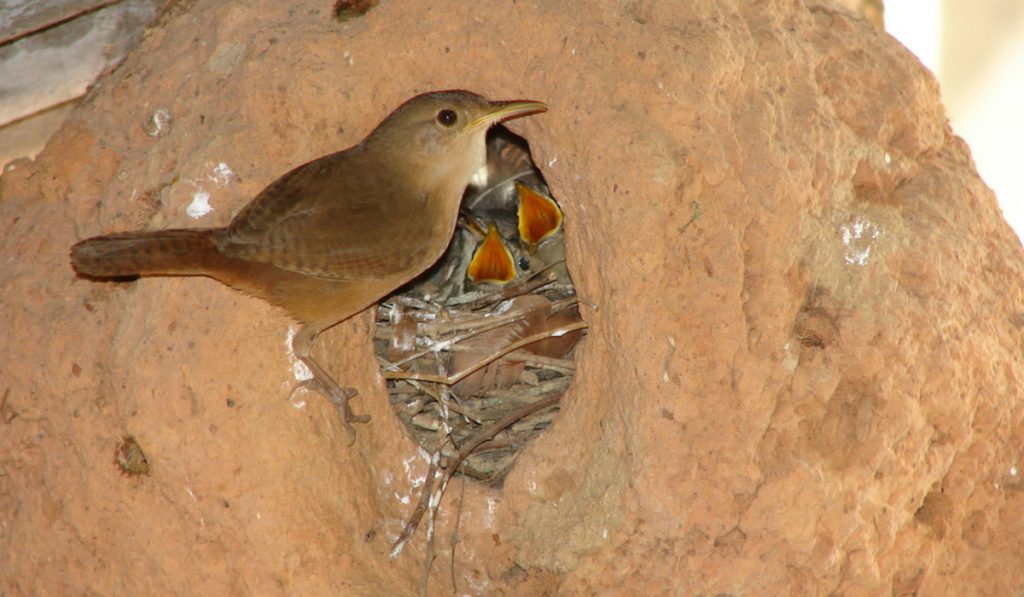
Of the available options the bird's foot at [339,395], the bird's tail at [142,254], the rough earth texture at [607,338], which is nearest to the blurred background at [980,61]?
the rough earth texture at [607,338]

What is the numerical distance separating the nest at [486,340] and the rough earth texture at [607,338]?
1.03ft

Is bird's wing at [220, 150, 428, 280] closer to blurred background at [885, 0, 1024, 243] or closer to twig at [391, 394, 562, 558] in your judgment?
twig at [391, 394, 562, 558]

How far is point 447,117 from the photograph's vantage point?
3.62 metres

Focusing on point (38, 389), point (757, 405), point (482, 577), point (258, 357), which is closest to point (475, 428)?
point (482, 577)

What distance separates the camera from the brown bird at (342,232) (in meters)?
3.13

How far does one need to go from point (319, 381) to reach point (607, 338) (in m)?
0.91

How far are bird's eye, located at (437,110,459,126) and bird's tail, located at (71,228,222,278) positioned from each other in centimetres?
92

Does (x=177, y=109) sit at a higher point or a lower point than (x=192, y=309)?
higher

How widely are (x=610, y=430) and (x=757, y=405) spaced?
48cm

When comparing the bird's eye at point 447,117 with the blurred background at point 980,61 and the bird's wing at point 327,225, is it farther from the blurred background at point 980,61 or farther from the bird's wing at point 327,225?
the blurred background at point 980,61

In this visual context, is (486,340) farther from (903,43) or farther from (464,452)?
(903,43)

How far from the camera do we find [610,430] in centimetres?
333

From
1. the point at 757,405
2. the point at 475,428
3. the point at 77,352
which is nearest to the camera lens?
the point at 757,405

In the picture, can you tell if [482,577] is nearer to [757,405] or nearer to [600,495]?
[600,495]
